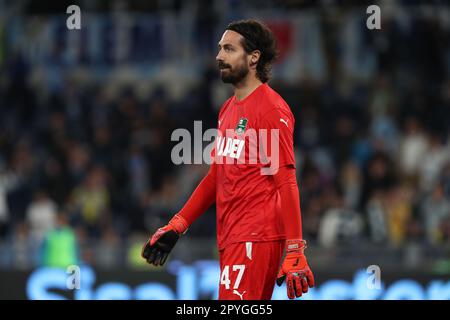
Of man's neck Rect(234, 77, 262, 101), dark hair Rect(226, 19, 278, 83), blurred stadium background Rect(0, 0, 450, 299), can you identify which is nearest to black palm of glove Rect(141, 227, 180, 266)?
man's neck Rect(234, 77, 262, 101)

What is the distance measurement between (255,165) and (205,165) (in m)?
7.91

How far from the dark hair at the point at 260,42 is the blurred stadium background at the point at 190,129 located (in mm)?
4698

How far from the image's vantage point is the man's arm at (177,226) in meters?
6.35

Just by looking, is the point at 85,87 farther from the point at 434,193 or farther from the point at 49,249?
the point at 434,193

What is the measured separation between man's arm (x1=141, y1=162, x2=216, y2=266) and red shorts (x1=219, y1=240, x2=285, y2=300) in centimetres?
44

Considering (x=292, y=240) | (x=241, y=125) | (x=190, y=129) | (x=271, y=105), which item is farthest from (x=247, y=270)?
(x=190, y=129)

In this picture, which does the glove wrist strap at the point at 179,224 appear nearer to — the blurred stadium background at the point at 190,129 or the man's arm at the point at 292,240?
the man's arm at the point at 292,240

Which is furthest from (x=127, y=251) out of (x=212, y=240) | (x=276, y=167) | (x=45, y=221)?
(x=276, y=167)

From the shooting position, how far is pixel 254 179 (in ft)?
19.9

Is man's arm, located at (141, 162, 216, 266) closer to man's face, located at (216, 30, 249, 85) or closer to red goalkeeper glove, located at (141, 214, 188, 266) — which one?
red goalkeeper glove, located at (141, 214, 188, 266)

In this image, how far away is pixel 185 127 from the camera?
15.2 m

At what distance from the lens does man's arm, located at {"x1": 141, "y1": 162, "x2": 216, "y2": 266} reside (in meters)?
6.35

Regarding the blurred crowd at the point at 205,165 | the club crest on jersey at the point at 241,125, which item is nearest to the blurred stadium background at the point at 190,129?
the blurred crowd at the point at 205,165
